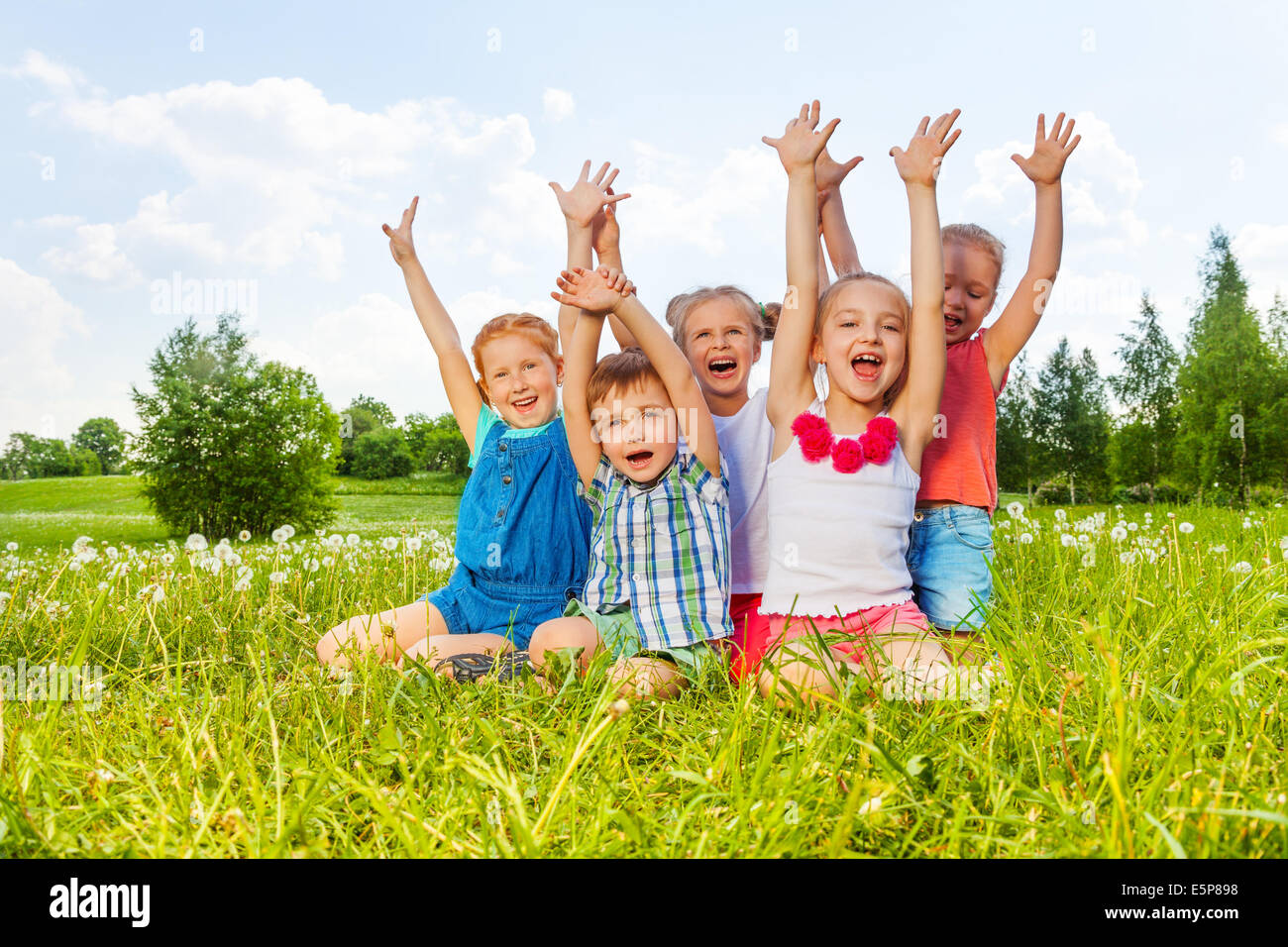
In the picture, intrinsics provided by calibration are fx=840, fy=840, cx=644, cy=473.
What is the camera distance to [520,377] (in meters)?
3.37

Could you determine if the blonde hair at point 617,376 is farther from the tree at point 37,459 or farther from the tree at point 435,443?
the tree at point 37,459

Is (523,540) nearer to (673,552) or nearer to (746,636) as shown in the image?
(673,552)

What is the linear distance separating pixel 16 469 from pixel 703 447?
42.5m

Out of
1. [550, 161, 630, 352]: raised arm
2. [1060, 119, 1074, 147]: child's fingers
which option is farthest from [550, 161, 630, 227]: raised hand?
[1060, 119, 1074, 147]: child's fingers

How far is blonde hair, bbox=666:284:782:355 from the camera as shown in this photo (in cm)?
349

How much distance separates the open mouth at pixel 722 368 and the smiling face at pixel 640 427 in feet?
1.62

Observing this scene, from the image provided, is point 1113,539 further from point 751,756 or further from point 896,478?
point 751,756

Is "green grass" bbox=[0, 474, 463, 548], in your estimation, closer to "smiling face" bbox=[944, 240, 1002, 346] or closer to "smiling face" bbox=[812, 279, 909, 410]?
"smiling face" bbox=[944, 240, 1002, 346]

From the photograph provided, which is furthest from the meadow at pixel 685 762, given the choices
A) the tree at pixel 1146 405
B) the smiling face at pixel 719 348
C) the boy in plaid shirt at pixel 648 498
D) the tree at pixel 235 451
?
the tree at pixel 1146 405

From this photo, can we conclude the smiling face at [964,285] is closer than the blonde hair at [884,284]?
No

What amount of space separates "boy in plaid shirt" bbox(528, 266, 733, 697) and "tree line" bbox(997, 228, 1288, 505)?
21.5 m

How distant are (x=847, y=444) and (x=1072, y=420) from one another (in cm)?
3665

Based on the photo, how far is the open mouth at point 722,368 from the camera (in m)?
3.43
